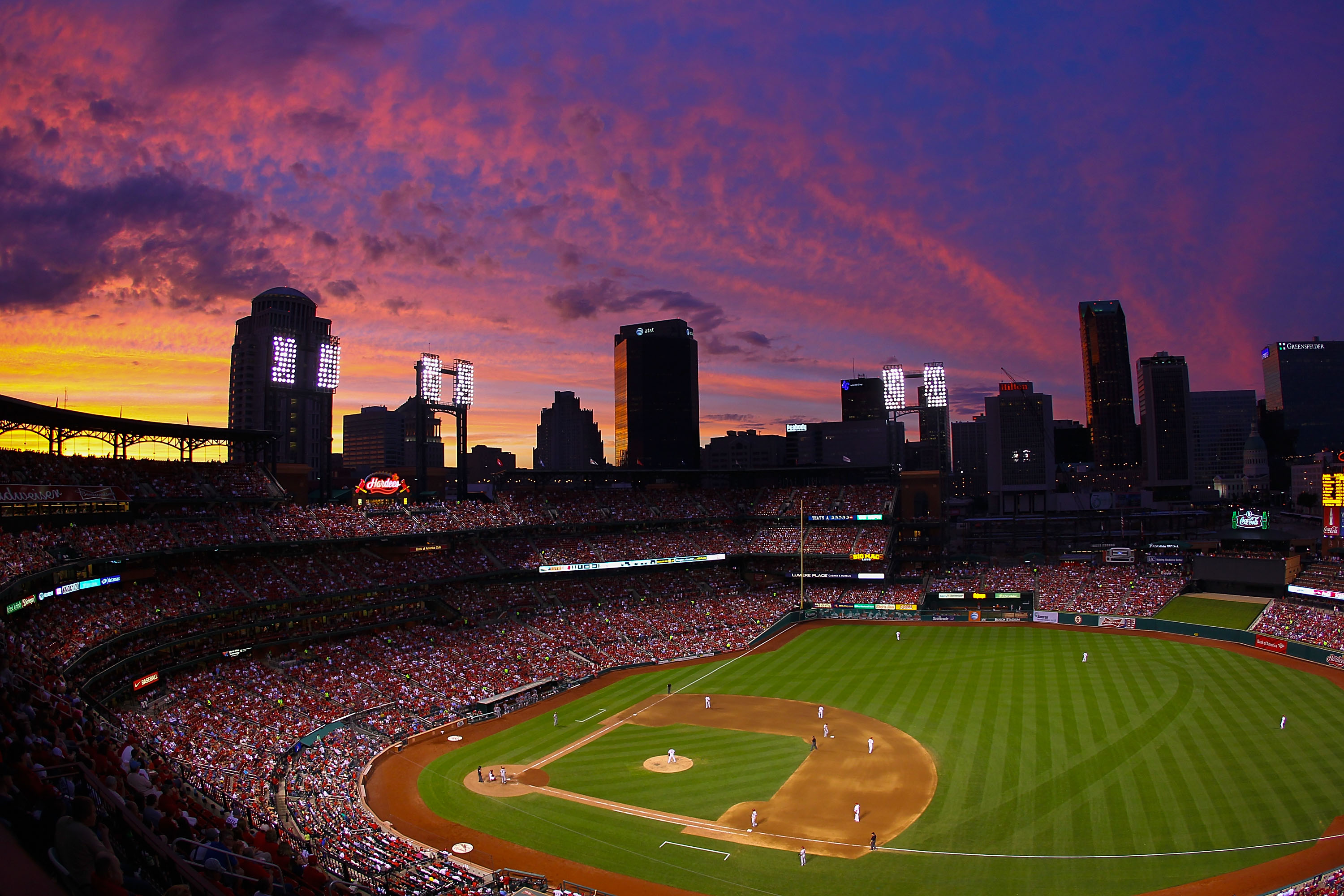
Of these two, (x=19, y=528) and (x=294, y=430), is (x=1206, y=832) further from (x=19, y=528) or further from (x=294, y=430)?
(x=294, y=430)

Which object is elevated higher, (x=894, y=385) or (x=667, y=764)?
(x=894, y=385)

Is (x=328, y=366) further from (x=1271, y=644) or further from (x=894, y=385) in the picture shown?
(x=1271, y=644)

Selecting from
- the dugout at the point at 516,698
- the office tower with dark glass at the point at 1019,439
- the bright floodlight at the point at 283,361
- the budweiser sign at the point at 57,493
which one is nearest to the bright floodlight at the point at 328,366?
the bright floodlight at the point at 283,361

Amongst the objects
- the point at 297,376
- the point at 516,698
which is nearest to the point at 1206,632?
the point at 516,698

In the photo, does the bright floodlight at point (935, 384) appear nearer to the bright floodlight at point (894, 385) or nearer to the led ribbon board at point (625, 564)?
the bright floodlight at point (894, 385)

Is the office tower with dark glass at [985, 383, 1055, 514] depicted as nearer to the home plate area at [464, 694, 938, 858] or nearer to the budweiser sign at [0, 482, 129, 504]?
the home plate area at [464, 694, 938, 858]
